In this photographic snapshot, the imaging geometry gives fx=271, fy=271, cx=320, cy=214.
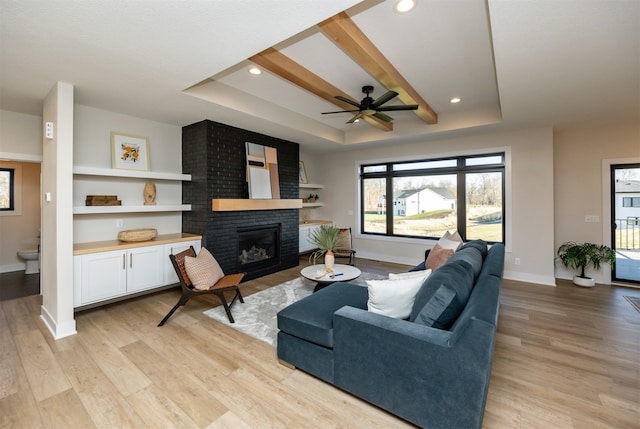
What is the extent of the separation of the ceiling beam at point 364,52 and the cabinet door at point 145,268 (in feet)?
11.2

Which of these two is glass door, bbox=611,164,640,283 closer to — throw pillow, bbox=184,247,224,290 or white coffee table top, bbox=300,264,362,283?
white coffee table top, bbox=300,264,362,283

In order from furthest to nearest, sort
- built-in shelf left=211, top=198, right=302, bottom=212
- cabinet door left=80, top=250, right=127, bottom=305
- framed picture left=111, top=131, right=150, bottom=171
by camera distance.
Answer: built-in shelf left=211, top=198, right=302, bottom=212, framed picture left=111, top=131, right=150, bottom=171, cabinet door left=80, top=250, right=127, bottom=305

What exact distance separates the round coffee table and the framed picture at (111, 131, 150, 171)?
9.54 feet

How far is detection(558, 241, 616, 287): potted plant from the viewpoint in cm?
429

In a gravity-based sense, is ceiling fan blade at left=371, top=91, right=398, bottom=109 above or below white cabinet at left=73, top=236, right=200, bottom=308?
above

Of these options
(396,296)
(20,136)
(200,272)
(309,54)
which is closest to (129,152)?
(20,136)

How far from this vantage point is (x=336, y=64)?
3.00 metres

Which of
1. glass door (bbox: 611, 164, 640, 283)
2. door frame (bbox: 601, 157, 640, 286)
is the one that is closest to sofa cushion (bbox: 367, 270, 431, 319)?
door frame (bbox: 601, 157, 640, 286)

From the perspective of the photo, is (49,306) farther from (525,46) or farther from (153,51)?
(525,46)

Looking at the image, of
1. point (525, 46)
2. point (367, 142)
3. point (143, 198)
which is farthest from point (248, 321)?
point (367, 142)

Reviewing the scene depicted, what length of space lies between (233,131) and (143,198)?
1.75 m

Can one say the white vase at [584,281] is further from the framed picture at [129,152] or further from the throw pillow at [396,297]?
the framed picture at [129,152]

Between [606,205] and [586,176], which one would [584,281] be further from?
[586,176]

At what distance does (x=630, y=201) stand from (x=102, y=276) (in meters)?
7.70
